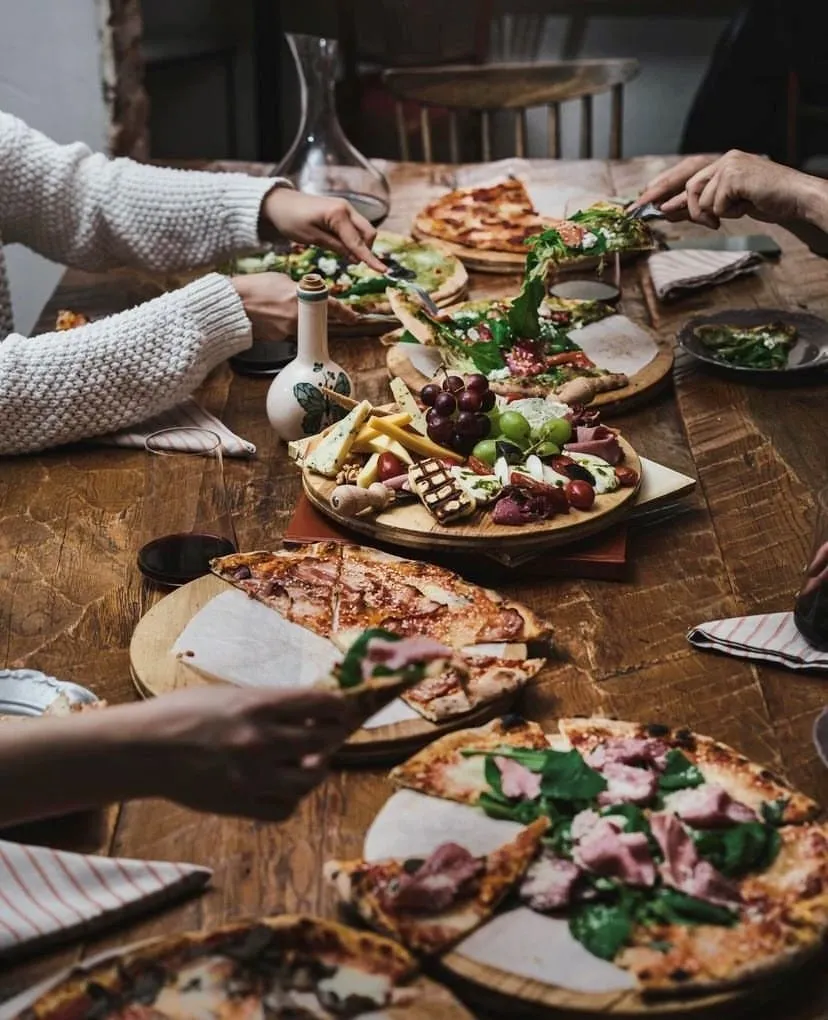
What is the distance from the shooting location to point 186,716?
125 centimetres

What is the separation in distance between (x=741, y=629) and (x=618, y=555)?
257 mm

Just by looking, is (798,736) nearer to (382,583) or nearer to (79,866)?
(382,583)

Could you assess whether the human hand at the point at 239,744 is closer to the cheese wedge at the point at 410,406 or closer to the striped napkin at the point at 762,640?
the striped napkin at the point at 762,640

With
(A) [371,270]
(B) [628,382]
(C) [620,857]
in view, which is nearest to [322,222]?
(A) [371,270]

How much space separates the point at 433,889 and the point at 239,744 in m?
0.25

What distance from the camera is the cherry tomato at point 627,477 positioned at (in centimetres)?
213

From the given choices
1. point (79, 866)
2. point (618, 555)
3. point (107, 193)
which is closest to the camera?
point (79, 866)

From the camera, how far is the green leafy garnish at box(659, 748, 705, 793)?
1.49 meters

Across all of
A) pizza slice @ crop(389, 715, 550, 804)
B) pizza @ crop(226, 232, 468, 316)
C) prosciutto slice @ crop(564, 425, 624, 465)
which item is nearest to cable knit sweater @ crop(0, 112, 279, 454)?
pizza @ crop(226, 232, 468, 316)

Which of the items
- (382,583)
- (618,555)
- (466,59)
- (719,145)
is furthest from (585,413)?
(466,59)

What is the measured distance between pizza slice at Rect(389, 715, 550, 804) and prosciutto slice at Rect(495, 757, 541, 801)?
23mm

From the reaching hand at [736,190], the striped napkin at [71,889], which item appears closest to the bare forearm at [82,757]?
the striped napkin at [71,889]

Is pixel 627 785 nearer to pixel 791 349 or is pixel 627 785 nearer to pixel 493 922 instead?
pixel 493 922

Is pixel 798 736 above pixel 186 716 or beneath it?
beneath
